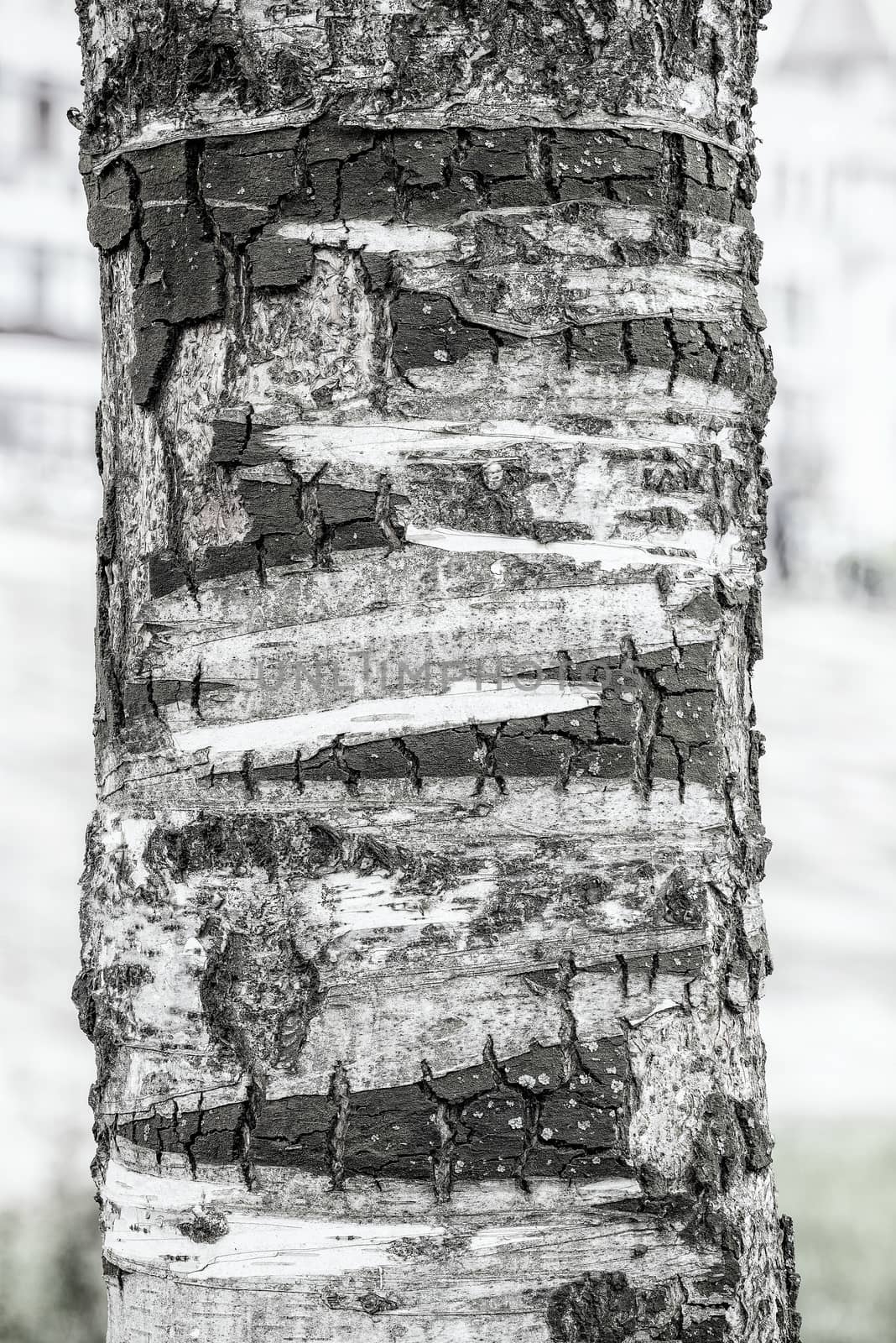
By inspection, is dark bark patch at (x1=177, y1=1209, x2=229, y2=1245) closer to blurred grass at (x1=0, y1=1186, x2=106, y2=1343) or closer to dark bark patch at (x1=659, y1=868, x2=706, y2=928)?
dark bark patch at (x1=659, y1=868, x2=706, y2=928)

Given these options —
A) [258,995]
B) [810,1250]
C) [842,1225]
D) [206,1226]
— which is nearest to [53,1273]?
[810,1250]

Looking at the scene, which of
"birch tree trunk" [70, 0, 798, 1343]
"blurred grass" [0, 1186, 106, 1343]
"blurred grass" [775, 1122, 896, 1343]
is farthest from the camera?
"blurred grass" [775, 1122, 896, 1343]

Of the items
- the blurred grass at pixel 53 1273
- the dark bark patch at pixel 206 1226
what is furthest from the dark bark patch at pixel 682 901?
the blurred grass at pixel 53 1273

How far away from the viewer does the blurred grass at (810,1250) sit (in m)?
4.15

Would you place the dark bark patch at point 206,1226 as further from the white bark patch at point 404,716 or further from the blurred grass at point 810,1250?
the blurred grass at point 810,1250

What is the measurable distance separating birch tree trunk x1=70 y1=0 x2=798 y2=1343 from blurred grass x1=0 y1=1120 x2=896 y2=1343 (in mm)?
3738

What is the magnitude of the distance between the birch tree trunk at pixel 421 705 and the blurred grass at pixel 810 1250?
3738 millimetres

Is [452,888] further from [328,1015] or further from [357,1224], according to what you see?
[357,1224]

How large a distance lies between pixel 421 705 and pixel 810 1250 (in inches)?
188

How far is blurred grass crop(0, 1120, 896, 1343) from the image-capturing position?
4152mm

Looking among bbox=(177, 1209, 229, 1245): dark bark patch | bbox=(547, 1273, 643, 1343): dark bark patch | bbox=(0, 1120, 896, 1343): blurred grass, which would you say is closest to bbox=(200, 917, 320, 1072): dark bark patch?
bbox=(177, 1209, 229, 1245): dark bark patch

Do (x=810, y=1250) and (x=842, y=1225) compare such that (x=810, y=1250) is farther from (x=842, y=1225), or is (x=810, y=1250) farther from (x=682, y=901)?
(x=682, y=901)

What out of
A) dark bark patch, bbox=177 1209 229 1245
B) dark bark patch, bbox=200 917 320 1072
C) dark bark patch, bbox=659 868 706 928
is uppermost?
dark bark patch, bbox=659 868 706 928

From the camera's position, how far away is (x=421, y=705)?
892 millimetres
